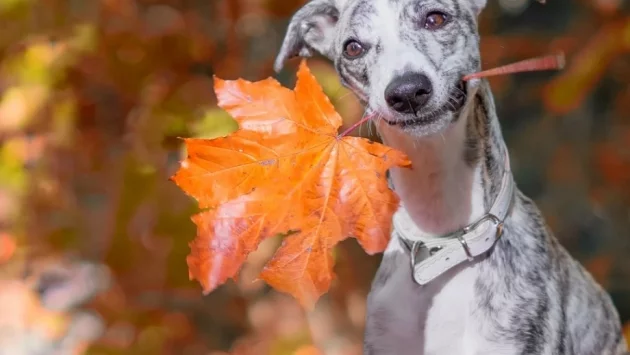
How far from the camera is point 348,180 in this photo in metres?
1.54

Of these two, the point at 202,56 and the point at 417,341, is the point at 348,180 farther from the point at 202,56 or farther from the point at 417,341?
the point at 202,56

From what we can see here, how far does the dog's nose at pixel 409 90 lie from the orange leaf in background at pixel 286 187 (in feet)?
0.35

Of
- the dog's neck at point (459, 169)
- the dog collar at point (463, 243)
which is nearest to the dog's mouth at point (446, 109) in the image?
the dog's neck at point (459, 169)

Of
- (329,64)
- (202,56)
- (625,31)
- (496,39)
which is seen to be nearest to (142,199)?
(202,56)

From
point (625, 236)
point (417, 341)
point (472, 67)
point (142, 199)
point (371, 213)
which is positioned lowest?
point (625, 236)

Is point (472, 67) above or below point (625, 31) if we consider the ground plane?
above

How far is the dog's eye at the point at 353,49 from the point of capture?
5.72ft

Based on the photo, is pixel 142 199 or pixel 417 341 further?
pixel 142 199

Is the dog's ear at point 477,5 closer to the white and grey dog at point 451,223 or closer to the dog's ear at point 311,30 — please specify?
the white and grey dog at point 451,223

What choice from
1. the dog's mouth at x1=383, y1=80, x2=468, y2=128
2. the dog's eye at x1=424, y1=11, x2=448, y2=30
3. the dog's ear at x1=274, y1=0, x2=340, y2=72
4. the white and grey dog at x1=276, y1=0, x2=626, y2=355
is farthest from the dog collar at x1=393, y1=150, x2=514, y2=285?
the dog's ear at x1=274, y1=0, x2=340, y2=72

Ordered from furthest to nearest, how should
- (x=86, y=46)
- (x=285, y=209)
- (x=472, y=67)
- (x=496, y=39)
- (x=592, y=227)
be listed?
1. (x=592, y=227)
2. (x=496, y=39)
3. (x=86, y=46)
4. (x=472, y=67)
5. (x=285, y=209)

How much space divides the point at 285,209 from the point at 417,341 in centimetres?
49

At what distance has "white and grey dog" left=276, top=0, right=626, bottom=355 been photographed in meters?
1.68

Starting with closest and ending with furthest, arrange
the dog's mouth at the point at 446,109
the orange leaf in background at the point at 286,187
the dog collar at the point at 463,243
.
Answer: the orange leaf in background at the point at 286,187 < the dog's mouth at the point at 446,109 < the dog collar at the point at 463,243
